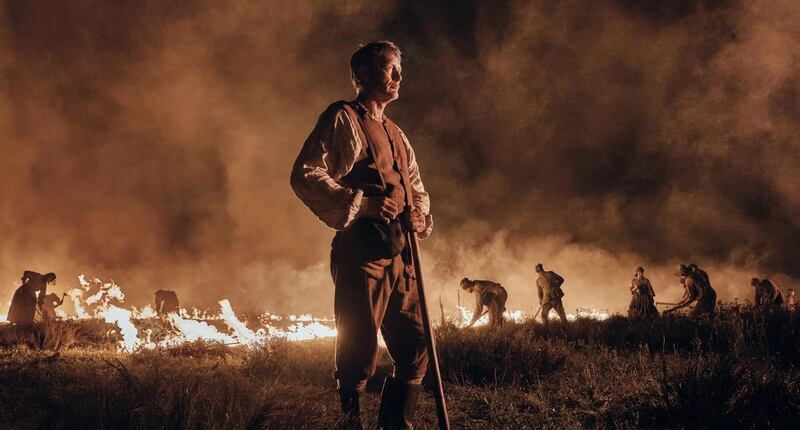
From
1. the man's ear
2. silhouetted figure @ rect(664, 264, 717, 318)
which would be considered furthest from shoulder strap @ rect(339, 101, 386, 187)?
silhouetted figure @ rect(664, 264, 717, 318)

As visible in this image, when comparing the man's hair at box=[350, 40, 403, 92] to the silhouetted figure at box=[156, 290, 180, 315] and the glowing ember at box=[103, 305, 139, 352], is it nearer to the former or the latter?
the glowing ember at box=[103, 305, 139, 352]

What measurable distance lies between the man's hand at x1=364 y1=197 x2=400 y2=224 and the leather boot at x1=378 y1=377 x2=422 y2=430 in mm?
907

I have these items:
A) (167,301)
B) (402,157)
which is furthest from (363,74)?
(167,301)

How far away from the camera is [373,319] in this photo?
7.73 feet

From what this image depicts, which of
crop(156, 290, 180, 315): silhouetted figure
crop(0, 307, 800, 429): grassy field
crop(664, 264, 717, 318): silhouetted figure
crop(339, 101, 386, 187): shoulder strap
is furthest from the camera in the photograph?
crop(156, 290, 180, 315): silhouetted figure

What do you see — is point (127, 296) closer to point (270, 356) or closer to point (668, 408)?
point (270, 356)

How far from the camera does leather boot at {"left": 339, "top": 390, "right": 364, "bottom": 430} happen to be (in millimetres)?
2377

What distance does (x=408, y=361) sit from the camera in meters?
2.50

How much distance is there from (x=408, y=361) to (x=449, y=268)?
35463 mm

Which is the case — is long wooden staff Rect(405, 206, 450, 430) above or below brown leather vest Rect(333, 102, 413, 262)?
below

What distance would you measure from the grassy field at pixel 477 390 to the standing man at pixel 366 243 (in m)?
0.40

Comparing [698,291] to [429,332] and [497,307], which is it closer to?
[497,307]

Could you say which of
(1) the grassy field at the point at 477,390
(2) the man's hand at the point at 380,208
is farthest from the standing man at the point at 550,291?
(2) the man's hand at the point at 380,208

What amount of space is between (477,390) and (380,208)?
2.75 metres
